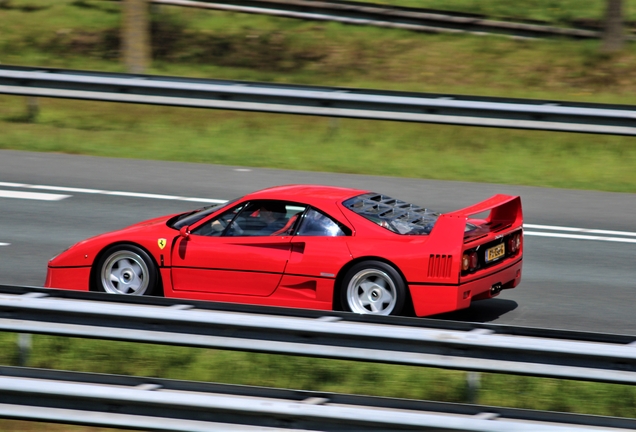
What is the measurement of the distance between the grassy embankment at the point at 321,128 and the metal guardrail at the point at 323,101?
570 mm

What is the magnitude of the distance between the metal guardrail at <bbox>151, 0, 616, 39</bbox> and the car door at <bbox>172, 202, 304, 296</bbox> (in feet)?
48.6

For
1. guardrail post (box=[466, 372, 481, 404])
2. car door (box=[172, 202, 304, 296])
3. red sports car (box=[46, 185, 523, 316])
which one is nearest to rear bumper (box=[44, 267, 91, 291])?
red sports car (box=[46, 185, 523, 316])

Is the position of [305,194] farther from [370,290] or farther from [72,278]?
[72,278]

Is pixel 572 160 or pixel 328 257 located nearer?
pixel 328 257

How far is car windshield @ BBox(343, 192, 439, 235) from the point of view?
8453 mm

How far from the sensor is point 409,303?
8094mm

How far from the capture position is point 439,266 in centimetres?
795

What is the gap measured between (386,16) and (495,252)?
50.9ft

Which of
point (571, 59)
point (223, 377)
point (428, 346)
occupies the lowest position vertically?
point (223, 377)

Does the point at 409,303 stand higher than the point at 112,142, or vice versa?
the point at 112,142

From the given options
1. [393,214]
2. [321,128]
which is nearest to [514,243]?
[393,214]

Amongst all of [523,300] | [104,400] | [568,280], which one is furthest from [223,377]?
[568,280]

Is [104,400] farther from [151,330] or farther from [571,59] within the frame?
[571,59]

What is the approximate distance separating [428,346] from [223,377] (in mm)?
1751
